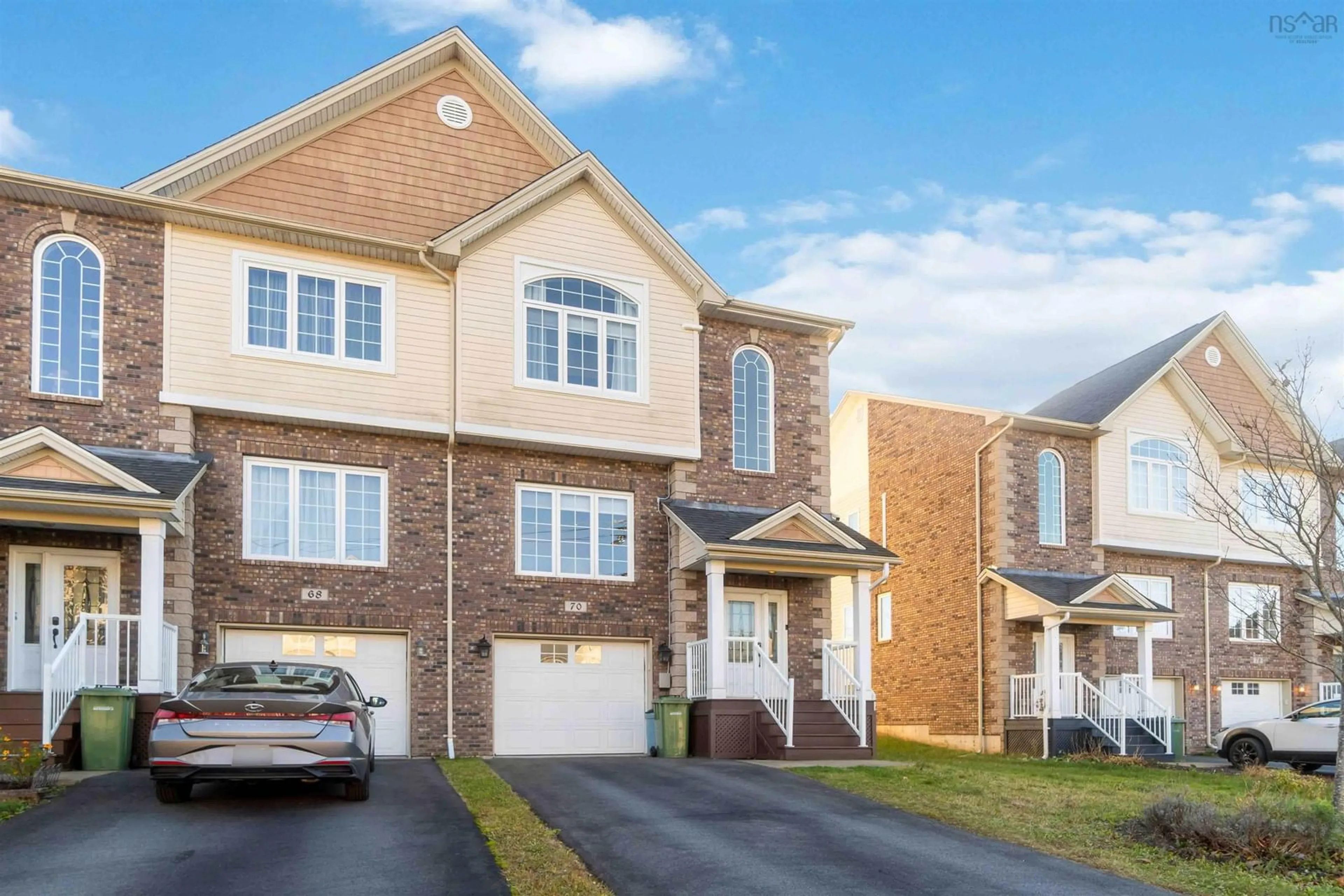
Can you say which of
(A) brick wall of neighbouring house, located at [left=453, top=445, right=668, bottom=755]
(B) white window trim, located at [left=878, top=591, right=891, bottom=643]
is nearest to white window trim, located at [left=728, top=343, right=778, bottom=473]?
(A) brick wall of neighbouring house, located at [left=453, top=445, right=668, bottom=755]

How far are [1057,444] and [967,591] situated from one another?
3742 mm

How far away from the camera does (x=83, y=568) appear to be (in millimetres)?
16391

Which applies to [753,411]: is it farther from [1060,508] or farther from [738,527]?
[1060,508]

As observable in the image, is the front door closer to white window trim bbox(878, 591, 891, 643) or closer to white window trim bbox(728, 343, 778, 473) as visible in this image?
white window trim bbox(728, 343, 778, 473)

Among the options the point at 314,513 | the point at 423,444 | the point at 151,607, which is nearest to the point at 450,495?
the point at 423,444

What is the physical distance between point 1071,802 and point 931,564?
1417 centimetres

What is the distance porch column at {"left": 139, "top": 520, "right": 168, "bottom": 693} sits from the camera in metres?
15.2

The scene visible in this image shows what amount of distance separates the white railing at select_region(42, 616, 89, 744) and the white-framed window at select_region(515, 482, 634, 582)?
643 cm

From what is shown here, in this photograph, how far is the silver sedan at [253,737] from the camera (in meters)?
10.8

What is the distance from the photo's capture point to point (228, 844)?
377 inches

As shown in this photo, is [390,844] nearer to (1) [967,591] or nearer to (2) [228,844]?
(2) [228,844]

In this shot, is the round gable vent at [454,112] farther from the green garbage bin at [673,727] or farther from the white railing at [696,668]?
the green garbage bin at [673,727]

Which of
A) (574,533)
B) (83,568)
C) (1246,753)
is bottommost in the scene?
(1246,753)

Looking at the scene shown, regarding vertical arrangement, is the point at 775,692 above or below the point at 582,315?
below
